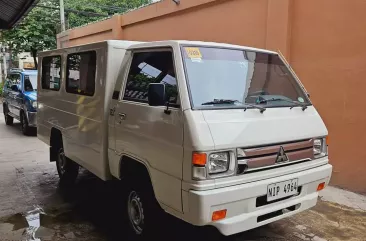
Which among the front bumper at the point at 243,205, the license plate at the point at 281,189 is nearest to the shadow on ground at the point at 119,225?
the front bumper at the point at 243,205

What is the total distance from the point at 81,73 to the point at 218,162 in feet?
8.57

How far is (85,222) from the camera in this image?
417 centimetres

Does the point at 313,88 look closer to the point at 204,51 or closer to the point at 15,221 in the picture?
the point at 204,51

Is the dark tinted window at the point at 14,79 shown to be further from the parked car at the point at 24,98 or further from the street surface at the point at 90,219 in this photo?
the street surface at the point at 90,219

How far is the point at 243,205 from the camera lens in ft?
9.30

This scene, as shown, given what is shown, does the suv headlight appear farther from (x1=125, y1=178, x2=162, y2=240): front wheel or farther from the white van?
(x1=125, y1=178, x2=162, y2=240): front wheel

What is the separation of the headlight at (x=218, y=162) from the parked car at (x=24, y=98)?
814 centimetres

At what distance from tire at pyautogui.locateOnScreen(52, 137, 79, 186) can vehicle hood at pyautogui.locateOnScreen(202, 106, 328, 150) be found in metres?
3.30

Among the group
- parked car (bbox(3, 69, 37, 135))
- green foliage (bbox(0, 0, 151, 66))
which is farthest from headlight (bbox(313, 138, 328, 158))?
green foliage (bbox(0, 0, 151, 66))

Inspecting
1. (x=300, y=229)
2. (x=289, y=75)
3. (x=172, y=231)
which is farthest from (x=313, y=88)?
(x=172, y=231)

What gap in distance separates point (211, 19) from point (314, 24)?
264 cm

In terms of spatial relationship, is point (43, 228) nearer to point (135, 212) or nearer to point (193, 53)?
point (135, 212)

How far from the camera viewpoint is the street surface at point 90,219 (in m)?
3.81

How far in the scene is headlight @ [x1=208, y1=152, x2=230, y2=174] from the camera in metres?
2.74
